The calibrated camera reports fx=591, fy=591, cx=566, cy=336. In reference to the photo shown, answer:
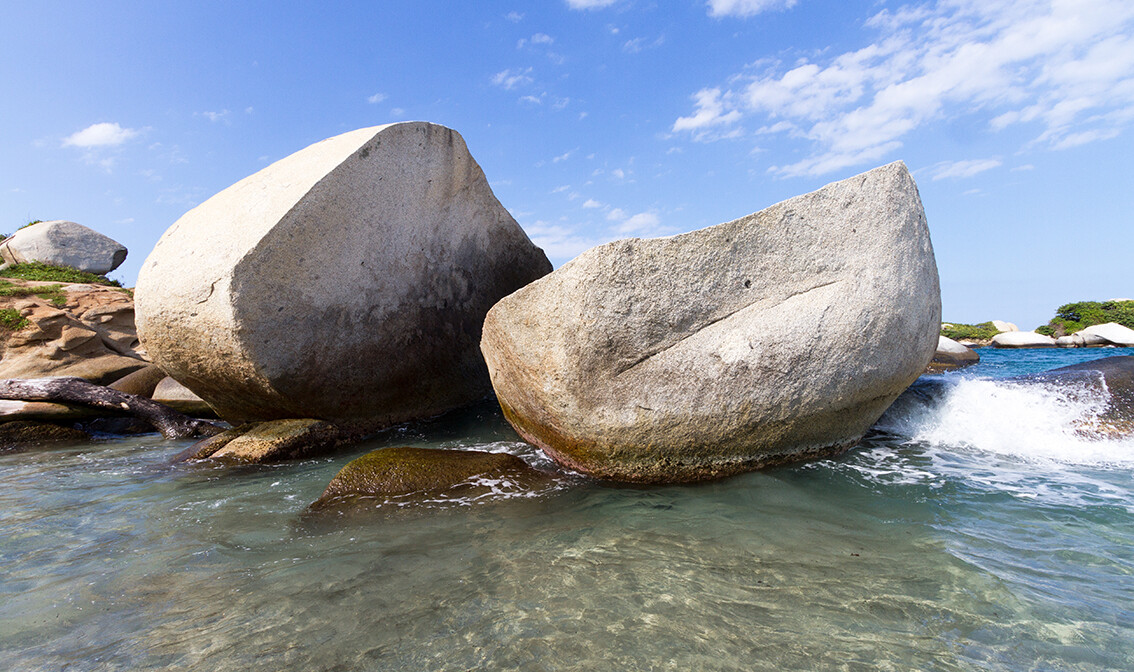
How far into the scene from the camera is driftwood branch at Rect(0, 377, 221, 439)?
6863 mm

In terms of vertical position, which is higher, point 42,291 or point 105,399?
point 42,291

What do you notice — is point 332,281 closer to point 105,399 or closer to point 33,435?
point 105,399

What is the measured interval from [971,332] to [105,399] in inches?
1574

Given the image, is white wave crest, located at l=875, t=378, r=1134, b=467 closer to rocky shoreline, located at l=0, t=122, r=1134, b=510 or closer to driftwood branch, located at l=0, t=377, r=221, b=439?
rocky shoreline, located at l=0, t=122, r=1134, b=510

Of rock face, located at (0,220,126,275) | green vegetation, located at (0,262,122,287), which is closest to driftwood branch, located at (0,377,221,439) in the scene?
green vegetation, located at (0,262,122,287)

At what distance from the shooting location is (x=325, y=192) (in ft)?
16.7

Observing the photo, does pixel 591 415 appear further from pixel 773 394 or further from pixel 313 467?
pixel 313 467

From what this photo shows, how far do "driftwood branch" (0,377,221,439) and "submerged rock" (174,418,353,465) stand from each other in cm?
157

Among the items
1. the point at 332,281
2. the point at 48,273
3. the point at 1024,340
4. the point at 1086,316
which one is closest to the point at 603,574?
the point at 332,281

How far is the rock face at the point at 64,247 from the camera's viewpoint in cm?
1758

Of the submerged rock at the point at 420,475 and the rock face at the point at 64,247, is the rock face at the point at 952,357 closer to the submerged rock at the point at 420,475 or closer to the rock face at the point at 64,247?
the submerged rock at the point at 420,475

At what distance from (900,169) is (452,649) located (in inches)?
173

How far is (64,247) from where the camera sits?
59.4 ft

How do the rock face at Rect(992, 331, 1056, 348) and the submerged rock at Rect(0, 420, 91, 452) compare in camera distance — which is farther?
the rock face at Rect(992, 331, 1056, 348)
